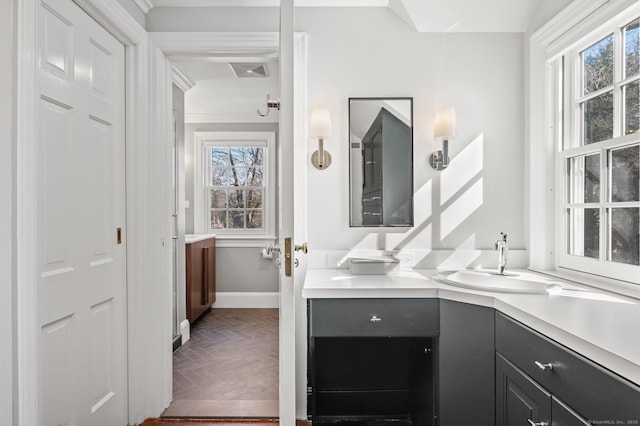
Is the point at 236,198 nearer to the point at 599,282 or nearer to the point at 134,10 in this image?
the point at 134,10

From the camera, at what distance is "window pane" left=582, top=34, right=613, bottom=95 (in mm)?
1749

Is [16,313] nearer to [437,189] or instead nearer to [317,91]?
[317,91]

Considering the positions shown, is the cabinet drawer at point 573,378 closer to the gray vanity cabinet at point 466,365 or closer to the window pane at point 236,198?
the gray vanity cabinet at point 466,365

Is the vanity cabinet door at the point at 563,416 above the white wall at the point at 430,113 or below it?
below

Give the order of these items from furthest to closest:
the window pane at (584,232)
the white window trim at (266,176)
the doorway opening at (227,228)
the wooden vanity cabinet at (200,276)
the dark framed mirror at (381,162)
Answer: the white window trim at (266,176)
the wooden vanity cabinet at (200,276)
the doorway opening at (227,228)
the dark framed mirror at (381,162)
the window pane at (584,232)

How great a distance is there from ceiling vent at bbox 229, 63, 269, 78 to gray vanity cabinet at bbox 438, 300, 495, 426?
2466 mm

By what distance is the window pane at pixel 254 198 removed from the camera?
4.83 meters

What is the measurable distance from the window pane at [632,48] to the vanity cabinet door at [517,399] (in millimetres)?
1332

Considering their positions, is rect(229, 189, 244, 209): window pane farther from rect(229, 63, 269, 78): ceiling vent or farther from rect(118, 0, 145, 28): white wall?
rect(118, 0, 145, 28): white wall

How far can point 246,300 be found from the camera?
464 cm

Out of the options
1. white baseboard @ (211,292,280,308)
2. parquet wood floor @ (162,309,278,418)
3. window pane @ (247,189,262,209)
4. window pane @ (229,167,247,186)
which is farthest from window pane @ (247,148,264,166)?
parquet wood floor @ (162,309,278,418)

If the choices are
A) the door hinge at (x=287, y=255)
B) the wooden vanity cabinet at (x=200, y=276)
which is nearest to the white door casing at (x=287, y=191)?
the door hinge at (x=287, y=255)

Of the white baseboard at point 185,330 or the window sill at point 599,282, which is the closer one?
the window sill at point 599,282

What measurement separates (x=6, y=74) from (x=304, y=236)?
147 cm
